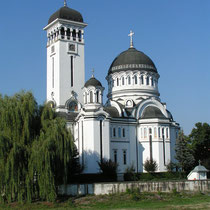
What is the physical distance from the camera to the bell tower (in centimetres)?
4691

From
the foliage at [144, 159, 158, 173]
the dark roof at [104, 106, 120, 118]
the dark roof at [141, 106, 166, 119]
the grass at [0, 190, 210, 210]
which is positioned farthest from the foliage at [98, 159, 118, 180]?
the dark roof at [141, 106, 166, 119]

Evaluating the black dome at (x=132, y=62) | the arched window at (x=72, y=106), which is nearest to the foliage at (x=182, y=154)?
the black dome at (x=132, y=62)

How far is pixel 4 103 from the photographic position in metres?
28.9

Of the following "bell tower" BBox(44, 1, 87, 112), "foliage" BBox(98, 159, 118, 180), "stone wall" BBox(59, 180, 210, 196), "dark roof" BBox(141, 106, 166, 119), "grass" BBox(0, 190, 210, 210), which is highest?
"bell tower" BBox(44, 1, 87, 112)

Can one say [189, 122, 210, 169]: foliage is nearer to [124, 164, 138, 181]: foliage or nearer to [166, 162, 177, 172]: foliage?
[166, 162, 177, 172]: foliage

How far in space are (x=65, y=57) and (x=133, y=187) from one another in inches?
866

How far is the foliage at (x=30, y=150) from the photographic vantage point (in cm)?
2669

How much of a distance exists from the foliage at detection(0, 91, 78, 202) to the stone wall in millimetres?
2627

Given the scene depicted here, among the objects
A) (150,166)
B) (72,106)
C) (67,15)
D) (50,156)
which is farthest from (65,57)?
(50,156)

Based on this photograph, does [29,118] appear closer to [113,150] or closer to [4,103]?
[4,103]

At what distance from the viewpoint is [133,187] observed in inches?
1211

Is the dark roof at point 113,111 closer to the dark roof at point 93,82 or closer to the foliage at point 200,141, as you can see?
the dark roof at point 93,82

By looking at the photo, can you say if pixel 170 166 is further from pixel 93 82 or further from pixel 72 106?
pixel 72 106

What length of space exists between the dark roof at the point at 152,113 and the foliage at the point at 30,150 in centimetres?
1800
